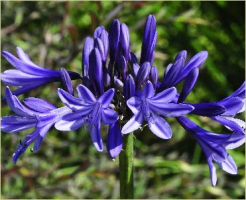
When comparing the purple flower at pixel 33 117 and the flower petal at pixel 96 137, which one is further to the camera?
the purple flower at pixel 33 117

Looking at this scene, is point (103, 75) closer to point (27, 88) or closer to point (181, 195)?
point (27, 88)

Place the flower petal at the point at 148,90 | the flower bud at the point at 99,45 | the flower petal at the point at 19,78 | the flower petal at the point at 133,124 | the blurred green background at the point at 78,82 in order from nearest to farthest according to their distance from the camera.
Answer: the flower petal at the point at 133,124 → the flower petal at the point at 148,90 → the flower bud at the point at 99,45 → the flower petal at the point at 19,78 → the blurred green background at the point at 78,82

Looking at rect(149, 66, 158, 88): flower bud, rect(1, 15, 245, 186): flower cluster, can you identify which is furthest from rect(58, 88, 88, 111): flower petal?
rect(149, 66, 158, 88): flower bud

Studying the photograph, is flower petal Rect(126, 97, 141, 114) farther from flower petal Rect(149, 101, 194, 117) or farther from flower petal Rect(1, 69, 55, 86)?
flower petal Rect(1, 69, 55, 86)

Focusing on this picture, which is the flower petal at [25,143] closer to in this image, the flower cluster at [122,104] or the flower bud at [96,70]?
the flower cluster at [122,104]

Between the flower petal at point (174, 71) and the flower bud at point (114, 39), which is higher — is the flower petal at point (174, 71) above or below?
below

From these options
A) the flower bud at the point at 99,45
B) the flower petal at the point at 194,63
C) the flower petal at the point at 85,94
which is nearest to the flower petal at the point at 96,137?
the flower petal at the point at 85,94
